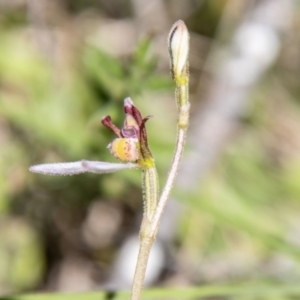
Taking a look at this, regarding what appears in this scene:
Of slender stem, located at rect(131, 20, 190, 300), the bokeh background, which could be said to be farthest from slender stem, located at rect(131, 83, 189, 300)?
the bokeh background

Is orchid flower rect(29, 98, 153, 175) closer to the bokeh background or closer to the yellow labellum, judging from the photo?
the yellow labellum

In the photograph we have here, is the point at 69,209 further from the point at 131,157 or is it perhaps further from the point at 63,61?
the point at 131,157

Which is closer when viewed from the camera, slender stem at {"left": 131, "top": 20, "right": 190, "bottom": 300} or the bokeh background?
slender stem at {"left": 131, "top": 20, "right": 190, "bottom": 300}

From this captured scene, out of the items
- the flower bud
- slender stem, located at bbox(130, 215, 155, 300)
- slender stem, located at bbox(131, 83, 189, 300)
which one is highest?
the flower bud

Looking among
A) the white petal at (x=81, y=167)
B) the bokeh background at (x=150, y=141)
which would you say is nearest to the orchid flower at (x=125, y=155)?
the white petal at (x=81, y=167)

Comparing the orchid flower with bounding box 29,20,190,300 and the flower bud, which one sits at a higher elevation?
the flower bud

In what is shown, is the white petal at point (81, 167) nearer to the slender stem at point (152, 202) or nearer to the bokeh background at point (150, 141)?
the slender stem at point (152, 202)

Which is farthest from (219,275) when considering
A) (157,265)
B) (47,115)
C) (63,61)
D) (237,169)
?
(63,61)
